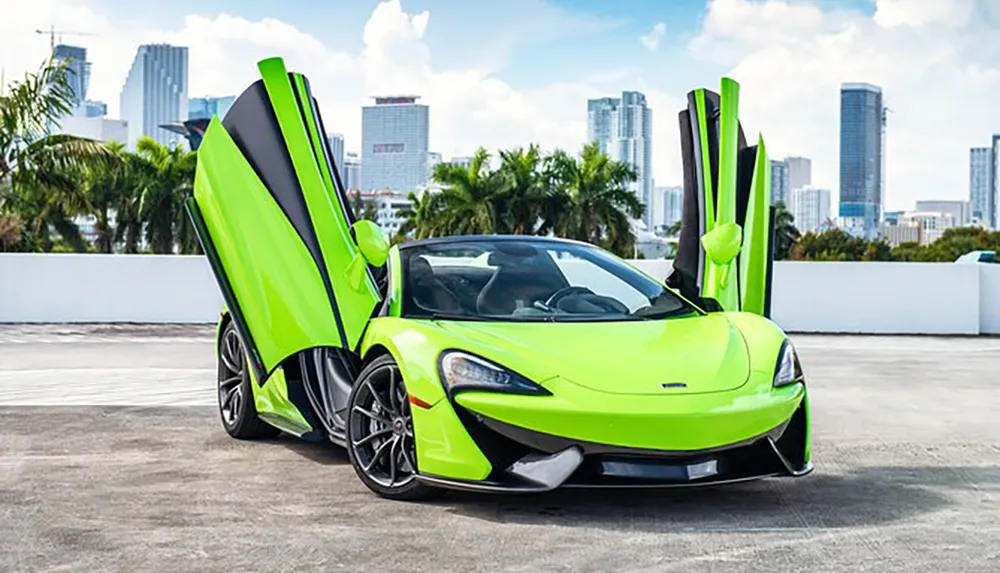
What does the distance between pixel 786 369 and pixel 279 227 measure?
8.68 feet

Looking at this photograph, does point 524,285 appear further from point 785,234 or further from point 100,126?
point 100,126

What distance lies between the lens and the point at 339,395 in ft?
21.1

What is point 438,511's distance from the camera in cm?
541

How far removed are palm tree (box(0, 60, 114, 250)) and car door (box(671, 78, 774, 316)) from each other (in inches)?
664

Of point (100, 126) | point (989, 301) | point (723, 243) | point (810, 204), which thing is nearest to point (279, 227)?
point (723, 243)

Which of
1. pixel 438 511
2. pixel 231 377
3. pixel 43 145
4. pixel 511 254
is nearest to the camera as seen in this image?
pixel 438 511

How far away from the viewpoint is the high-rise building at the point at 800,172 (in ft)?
598

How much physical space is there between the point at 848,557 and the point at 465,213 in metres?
39.4

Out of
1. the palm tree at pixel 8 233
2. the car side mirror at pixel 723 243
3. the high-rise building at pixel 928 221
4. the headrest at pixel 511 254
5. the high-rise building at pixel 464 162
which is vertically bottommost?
the headrest at pixel 511 254

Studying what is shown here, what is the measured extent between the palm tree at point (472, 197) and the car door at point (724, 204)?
117 ft

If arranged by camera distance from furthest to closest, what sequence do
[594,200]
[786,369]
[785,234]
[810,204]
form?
[810,204] → [785,234] → [594,200] → [786,369]

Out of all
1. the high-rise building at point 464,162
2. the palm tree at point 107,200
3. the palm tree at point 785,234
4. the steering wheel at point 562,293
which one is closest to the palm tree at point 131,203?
the palm tree at point 107,200

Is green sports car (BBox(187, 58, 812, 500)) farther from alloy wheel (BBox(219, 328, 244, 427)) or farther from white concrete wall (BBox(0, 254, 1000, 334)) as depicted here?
white concrete wall (BBox(0, 254, 1000, 334))

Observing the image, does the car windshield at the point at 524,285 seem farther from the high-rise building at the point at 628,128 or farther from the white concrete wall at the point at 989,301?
the high-rise building at the point at 628,128
